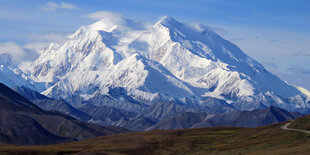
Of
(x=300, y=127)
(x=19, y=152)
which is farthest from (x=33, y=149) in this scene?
(x=300, y=127)

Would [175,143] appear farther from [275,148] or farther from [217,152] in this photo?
[275,148]

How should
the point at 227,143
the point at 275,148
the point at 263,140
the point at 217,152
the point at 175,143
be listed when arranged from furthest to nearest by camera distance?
the point at 175,143 → the point at 227,143 → the point at 263,140 → the point at 217,152 → the point at 275,148

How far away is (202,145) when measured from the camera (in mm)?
183125

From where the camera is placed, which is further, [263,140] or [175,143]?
[175,143]

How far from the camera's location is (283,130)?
16475 cm

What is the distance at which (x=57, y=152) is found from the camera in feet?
512

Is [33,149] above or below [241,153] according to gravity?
below

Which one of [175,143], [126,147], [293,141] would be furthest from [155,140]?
[293,141]

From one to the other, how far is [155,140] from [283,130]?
46314mm

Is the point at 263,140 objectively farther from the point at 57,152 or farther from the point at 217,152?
the point at 57,152

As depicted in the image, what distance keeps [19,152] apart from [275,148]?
209ft

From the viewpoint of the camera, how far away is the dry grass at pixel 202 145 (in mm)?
137125

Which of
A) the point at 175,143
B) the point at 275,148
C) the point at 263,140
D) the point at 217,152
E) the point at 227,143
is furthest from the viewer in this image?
the point at 175,143

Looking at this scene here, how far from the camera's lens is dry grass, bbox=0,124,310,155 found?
137125 mm
